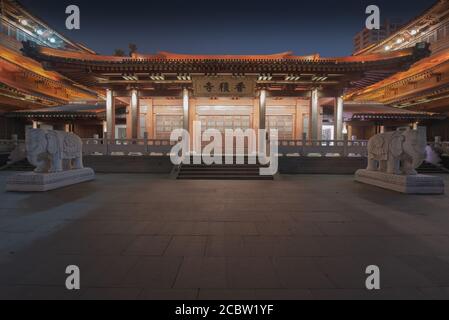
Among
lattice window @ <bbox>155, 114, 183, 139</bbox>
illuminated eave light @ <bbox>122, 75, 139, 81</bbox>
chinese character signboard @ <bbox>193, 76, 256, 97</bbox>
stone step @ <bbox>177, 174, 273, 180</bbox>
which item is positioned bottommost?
stone step @ <bbox>177, 174, 273, 180</bbox>

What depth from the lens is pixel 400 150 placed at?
8.62 m

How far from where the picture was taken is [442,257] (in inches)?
138

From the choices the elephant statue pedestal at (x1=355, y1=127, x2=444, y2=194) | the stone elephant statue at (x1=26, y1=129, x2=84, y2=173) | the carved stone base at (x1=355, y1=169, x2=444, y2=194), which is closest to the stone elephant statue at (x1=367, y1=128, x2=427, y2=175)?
the elephant statue pedestal at (x1=355, y1=127, x2=444, y2=194)

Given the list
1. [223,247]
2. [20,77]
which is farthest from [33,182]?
[20,77]

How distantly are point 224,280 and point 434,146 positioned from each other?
61.0ft

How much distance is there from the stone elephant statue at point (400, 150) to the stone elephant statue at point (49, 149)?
472 inches

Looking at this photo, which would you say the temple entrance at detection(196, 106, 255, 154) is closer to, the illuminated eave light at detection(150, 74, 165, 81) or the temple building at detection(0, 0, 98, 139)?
the illuminated eave light at detection(150, 74, 165, 81)

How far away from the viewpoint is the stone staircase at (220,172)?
1189 centimetres

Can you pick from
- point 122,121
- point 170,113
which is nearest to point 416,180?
point 170,113

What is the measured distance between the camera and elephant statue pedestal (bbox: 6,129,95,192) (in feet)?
26.8

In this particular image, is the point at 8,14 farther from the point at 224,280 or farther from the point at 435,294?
the point at 435,294

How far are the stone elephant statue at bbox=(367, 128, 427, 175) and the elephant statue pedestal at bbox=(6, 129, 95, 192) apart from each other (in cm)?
1180

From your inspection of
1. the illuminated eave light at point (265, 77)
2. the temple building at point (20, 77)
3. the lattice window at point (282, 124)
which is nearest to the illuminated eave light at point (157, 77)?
the illuminated eave light at point (265, 77)

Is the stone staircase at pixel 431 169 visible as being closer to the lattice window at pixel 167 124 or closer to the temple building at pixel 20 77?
the lattice window at pixel 167 124
